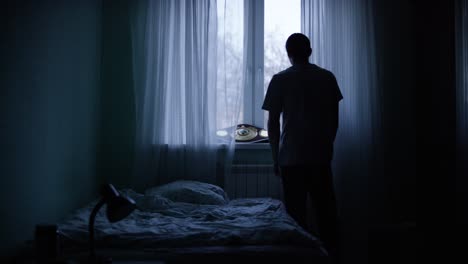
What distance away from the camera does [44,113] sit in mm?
2299

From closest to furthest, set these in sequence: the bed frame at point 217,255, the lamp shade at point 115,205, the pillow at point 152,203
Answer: the lamp shade at point 115,205, the bed frame at point 217,255, the pillow at point 152,203

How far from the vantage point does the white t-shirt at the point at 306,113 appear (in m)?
2.62

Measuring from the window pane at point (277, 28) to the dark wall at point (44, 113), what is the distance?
1.44m

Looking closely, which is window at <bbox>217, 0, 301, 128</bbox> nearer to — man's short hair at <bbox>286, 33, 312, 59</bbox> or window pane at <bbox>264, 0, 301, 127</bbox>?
window pane at <bbox>264, 0, 301, 127</bbox>

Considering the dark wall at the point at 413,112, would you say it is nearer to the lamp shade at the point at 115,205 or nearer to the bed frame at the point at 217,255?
the bed frame at the point at 217,255

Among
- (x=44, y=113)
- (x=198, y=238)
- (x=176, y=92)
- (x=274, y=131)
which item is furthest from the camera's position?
(x=176, y=92)

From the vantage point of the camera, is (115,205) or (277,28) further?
(277,28)

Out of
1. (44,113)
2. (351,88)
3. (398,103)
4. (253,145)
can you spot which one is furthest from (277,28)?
(44,113)

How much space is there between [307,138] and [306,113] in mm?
156

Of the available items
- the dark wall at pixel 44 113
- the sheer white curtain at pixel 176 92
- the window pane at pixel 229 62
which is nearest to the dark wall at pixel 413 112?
the window pane at pixel 229 62

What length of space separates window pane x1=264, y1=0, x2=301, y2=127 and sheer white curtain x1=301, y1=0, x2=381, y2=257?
21cm

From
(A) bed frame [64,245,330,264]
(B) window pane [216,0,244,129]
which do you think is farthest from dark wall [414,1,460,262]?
(A) bed frame [64,245,330,264]

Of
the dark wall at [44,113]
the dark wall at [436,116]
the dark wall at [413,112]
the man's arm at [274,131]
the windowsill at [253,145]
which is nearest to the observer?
the dark wall at [44,113]

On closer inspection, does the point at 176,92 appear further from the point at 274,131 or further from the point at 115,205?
the point at 115,205
